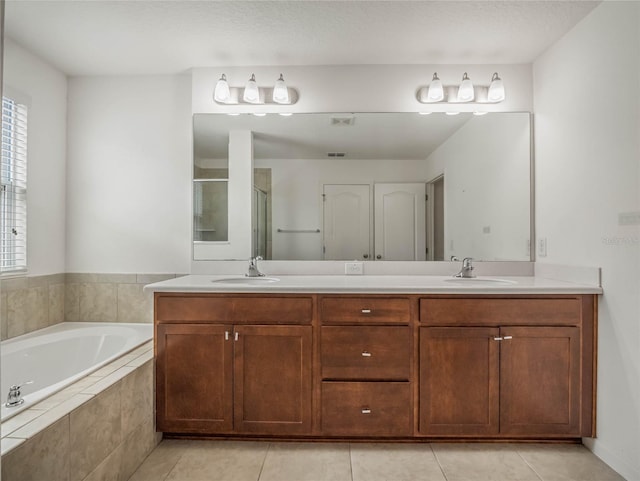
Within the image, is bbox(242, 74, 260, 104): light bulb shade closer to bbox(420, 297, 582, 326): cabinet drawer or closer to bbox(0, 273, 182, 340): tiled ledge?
bbox(0, 273, 182, 340): tiled ledge

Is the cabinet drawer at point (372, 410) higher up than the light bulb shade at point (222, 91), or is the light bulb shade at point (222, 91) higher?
the light bulb shade at point (222, 91)

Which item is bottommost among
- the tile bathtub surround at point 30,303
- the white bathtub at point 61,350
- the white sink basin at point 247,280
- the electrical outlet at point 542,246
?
the white bathtub at point 61,350

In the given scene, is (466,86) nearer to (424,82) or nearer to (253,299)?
(424,82)

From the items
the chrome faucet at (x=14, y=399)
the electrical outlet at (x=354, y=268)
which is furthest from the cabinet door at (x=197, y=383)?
the electrical outlet at (x=354, y=268)

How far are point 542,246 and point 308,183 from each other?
1.57 metres

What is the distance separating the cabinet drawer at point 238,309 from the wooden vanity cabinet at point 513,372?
0.69 m

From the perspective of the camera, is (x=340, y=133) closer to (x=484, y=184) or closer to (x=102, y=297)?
(x=484, y=184)

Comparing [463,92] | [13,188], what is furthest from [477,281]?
[13,188]

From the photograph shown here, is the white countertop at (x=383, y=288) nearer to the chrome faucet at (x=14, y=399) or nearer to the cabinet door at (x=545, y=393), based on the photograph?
the cabinet door at (x=545, y=393)

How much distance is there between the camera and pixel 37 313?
2.48 meters

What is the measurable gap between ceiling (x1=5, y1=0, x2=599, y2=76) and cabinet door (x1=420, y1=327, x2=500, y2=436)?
1.68 meters

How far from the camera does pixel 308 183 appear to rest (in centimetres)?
261

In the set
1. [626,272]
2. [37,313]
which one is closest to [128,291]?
[37,313]

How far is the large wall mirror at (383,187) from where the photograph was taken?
259cm
